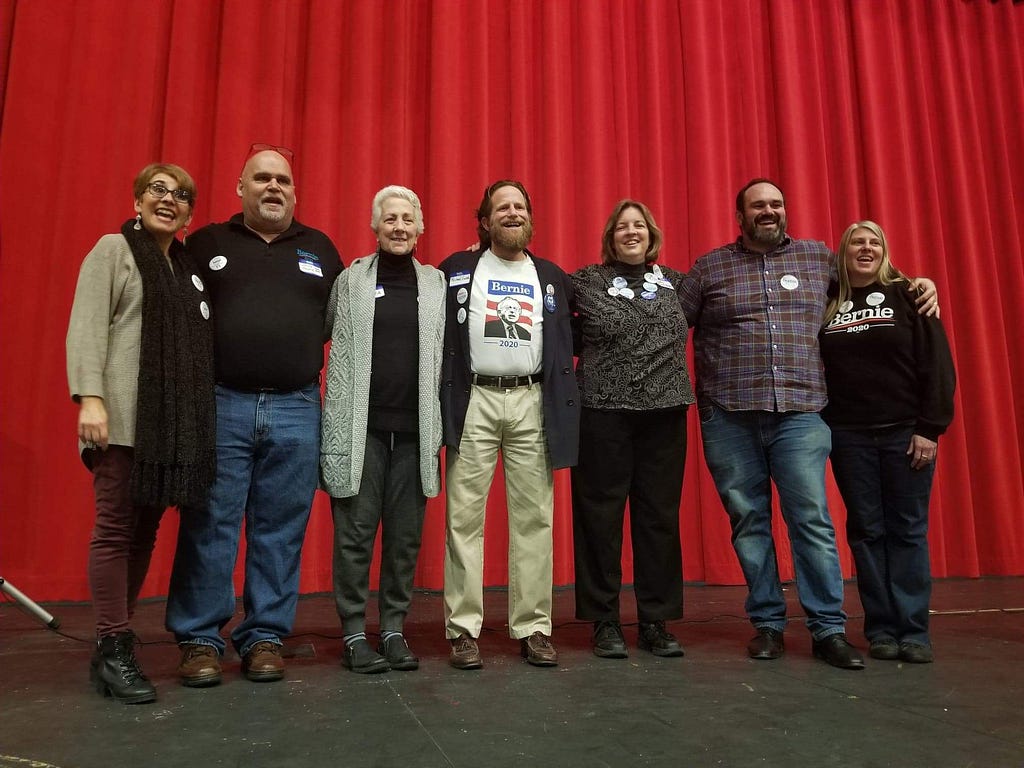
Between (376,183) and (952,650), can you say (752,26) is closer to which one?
(376,183)

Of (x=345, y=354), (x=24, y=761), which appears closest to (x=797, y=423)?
(x=345, y=354)

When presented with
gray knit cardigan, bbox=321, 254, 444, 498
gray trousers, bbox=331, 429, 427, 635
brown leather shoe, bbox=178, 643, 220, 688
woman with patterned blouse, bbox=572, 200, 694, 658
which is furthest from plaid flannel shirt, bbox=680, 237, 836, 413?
brown leather shoe, bbox=178, 643, 220, 688

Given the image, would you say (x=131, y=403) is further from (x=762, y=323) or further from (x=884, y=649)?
(x=884, y=649)

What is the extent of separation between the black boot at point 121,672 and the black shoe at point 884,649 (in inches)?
74.9

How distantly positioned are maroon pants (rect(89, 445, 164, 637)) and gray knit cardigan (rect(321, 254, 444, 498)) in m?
0.48

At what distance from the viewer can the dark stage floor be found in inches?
49.9

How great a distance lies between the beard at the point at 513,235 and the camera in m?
2.11

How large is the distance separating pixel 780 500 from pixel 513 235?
1147 millimetres

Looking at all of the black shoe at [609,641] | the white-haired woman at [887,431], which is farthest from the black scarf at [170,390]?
the white-haired woman at [887,431]

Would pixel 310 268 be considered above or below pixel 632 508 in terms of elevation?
above

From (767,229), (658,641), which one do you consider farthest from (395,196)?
(658,641)

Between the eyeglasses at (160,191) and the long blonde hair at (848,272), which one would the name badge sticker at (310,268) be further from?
the long blonde hair at (848,272)

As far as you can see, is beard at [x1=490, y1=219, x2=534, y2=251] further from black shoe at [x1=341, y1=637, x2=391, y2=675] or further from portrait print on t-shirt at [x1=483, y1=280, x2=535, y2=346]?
black shoe at [x1=341, y1=637, x2=391, y2=675]

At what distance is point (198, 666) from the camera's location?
171 centimetres
